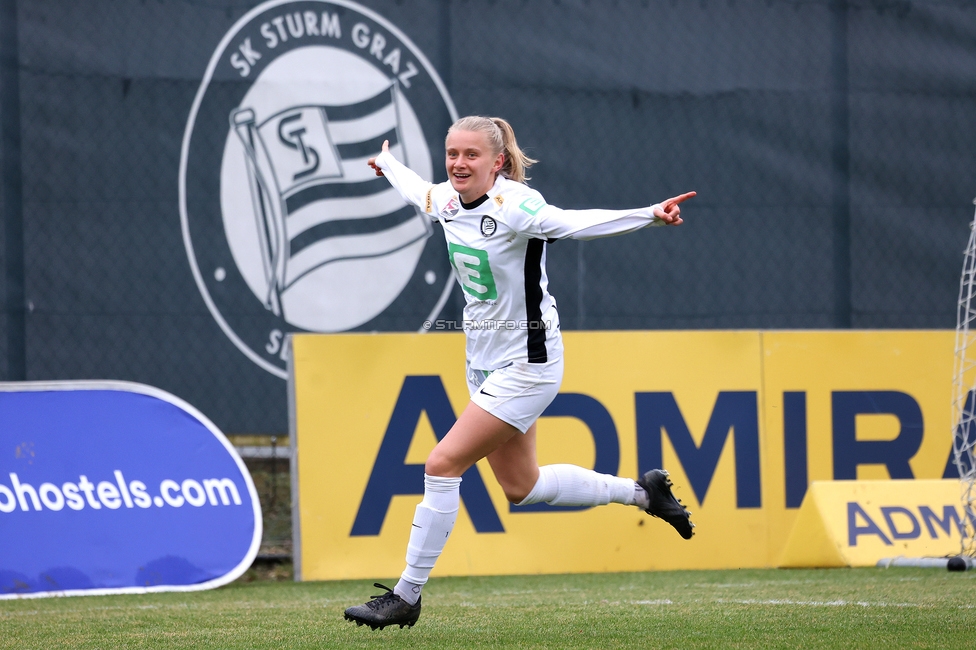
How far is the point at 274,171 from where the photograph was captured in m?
6.79

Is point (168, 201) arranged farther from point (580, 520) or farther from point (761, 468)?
point (761, 468)

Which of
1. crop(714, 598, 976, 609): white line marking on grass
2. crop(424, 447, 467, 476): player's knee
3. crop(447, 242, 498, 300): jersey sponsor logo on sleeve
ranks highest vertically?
crop(447, 242, 498, 300): jersey sponsor logo on sleeve

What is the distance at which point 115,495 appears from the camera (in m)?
5.66

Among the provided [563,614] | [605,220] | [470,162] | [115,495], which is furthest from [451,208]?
[115,495]

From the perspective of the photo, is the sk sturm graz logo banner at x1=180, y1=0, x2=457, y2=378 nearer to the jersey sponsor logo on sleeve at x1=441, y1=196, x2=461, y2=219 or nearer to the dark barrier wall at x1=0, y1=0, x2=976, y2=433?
the dark barrier wall at x1=0, y1=0, x2=976, y2=433

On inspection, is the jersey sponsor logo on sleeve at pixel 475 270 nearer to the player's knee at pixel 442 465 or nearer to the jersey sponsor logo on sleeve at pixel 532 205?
the jersey sponsor logo on sleeve at pixel 532 205

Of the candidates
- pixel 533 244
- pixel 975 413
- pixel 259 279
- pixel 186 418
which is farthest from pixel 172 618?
pixel 975 413

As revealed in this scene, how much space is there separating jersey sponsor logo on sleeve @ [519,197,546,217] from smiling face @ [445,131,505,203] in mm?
216

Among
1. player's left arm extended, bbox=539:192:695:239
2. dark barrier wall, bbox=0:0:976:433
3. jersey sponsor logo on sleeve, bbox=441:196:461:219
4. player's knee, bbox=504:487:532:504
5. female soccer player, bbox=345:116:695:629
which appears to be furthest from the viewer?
dark barrier wall, bbox=0:0:976:433

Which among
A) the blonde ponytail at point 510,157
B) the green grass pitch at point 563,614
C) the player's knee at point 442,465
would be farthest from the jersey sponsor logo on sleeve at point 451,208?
the green grass pitch at point 563,614

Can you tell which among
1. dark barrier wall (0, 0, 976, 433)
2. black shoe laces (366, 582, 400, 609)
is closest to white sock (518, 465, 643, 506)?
black shoe laces (366, 582, 400, 609)

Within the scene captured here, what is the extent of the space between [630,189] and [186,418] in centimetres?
309

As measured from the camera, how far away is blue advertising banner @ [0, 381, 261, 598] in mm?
5523

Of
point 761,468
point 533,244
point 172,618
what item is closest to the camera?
point 533,244
